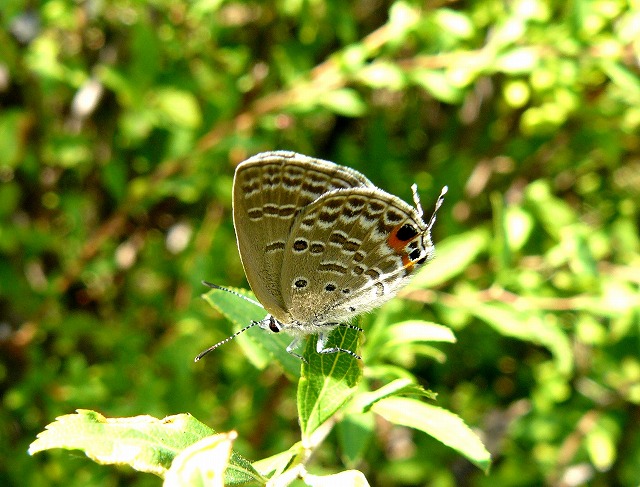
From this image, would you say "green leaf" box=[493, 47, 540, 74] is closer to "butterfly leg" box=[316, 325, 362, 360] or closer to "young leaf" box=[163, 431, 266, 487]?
"butterfly leg" box=[316, 325, 362, 360]

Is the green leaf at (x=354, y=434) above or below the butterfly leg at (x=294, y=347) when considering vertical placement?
below

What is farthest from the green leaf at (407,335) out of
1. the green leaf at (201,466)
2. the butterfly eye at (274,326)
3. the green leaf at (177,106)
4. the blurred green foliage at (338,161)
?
the green leaf at (177,106)

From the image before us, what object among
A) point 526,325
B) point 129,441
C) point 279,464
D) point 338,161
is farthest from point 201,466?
point 338,161

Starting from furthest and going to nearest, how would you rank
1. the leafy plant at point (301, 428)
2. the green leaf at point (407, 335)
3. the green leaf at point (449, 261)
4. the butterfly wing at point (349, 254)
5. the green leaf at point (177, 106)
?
the green leaf at point (177, 106)
the green leaf at point (449, 261)
the butterfly wing at point (349, 254)
the green leaf at point (407, 335)
the leafy plant at point (301, 428)

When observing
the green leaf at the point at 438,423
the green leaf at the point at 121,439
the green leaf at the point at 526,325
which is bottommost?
the green leaf at the point at 526,325

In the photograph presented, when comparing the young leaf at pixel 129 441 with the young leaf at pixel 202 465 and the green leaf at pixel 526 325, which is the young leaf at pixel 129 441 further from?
the green leaf at pixel 526 325

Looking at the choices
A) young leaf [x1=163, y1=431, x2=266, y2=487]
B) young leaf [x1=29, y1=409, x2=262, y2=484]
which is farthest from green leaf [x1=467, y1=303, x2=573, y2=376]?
young leaf [x1=163, y1=431, x2=266, y2=487]
